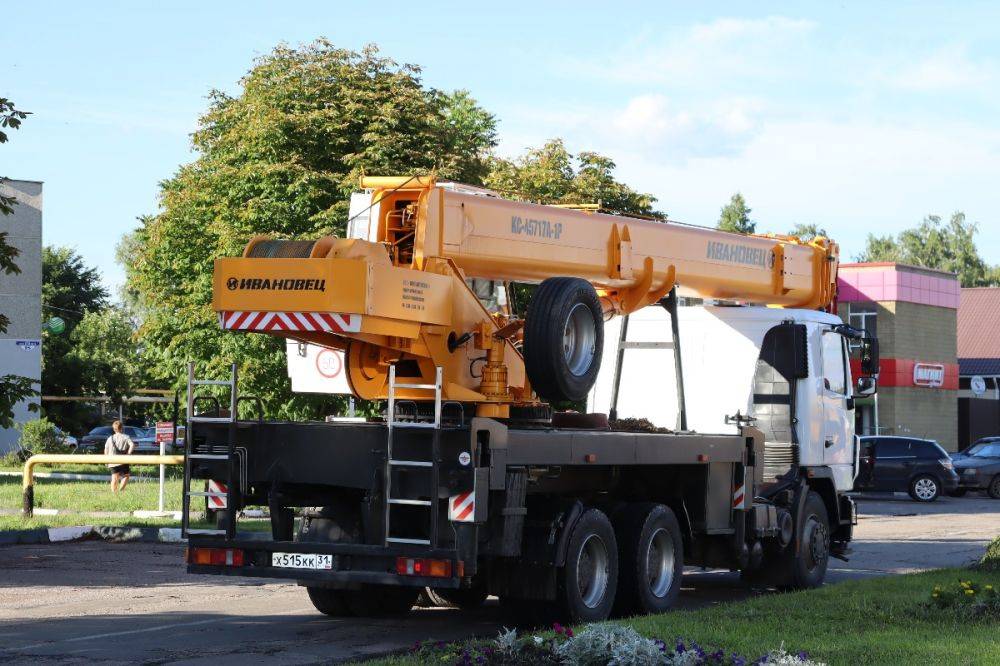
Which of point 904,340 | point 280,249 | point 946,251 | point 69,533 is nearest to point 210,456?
point 280,249

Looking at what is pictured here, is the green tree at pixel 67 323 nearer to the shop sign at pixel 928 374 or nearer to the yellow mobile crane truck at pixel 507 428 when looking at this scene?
the shop sign at pixel 928 374

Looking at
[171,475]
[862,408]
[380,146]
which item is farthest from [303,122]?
[862,408]

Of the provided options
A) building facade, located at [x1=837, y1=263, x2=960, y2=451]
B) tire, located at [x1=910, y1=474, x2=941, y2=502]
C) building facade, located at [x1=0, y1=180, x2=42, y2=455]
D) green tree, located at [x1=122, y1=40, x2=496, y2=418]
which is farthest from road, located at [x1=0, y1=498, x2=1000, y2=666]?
building facade, located at [x1=0, y1=180, x2=42, y2=455]

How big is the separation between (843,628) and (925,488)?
25.1 m

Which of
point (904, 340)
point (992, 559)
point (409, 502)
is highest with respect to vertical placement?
point (904, 340)

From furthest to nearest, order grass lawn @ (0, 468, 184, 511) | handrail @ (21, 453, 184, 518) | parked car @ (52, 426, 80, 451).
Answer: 1. parked car @ (52, 426, 80, 451)
2. grass lawn @ (0, 468, 184, 511)
3. handrail @ (21, 453, 184, 518)

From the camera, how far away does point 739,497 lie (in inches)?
534

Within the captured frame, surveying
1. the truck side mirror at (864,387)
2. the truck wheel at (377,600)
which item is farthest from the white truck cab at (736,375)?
the truck wheel at (377,600)

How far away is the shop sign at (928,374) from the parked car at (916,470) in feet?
53.2

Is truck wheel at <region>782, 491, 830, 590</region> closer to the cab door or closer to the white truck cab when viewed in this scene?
the white truck cab

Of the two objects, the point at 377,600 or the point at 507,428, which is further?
the point at 377,600

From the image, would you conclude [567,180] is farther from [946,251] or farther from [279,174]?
[946,251]

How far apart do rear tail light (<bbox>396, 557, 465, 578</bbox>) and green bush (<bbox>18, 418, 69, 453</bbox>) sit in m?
40.4

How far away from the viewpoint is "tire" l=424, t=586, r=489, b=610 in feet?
42.5
